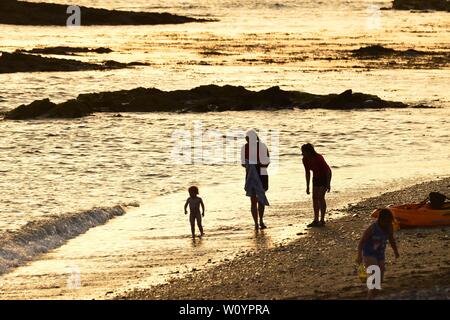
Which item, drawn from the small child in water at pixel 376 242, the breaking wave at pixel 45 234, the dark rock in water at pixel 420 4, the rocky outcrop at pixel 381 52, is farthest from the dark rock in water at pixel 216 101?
the dark rock in water at pixel 420 4

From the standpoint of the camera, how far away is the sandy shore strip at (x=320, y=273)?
13.3 meters

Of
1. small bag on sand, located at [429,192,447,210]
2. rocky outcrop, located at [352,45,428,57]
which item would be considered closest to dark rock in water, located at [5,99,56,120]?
small bag on sand, located at [429,192,447,210]

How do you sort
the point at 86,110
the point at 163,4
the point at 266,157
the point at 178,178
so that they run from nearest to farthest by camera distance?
1. the point at 266,157
2. the point at 178,178
3. the point at 86,110
4. the point at 163,4

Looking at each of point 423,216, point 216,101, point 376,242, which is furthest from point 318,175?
point 216,101

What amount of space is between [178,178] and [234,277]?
1173 centimetres

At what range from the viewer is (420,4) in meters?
130

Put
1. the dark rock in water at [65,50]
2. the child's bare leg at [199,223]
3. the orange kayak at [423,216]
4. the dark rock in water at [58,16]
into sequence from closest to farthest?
1. the orange kayak at [423,216]
2. the child's bare leg at [199,223]
3. the dark rock in water at [65,50]
4. the dark rock in water at [58,16]

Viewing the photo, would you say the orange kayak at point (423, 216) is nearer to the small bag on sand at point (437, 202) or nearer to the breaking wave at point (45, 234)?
the small bag on sand at point (437, 202)

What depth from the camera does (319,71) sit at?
55875mm

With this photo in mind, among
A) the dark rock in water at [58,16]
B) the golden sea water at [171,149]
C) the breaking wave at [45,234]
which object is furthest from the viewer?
the dark rock in water at [58,16]

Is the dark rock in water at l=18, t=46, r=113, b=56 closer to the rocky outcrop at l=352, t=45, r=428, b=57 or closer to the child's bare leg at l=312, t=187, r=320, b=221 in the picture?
the rocky outcrop at l=352, t=45, r=428, b=57

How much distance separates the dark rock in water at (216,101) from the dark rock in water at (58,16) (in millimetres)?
53291
